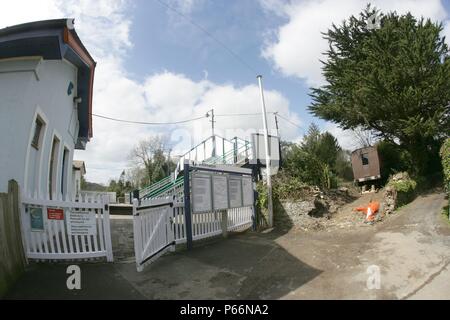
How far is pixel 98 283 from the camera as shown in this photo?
17.9 feet

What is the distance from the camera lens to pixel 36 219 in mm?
6195

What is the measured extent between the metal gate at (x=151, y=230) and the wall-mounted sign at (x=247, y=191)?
3.62m

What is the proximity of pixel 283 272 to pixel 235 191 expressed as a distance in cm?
464

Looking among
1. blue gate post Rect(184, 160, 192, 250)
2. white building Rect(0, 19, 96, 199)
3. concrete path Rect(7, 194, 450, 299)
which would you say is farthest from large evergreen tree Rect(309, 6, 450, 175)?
white building Rect(0, 19, 96, 199)

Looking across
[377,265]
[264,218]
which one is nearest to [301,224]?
[264,218]

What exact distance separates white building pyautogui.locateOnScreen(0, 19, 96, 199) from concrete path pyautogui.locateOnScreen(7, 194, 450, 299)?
2.16m

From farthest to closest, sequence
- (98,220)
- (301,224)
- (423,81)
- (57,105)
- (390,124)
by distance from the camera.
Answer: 1. (390,124)
2. (423,81)
3. (301,224)
4. (57,105)
5. (98,220)

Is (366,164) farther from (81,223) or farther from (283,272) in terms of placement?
(81,223)

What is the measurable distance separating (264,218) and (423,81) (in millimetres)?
9269

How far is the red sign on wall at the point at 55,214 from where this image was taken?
624cm

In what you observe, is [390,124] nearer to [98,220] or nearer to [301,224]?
[301,224]

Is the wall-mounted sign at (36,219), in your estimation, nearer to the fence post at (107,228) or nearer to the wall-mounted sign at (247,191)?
the fence post at (107,228)

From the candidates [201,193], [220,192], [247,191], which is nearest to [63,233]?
[201,193]
